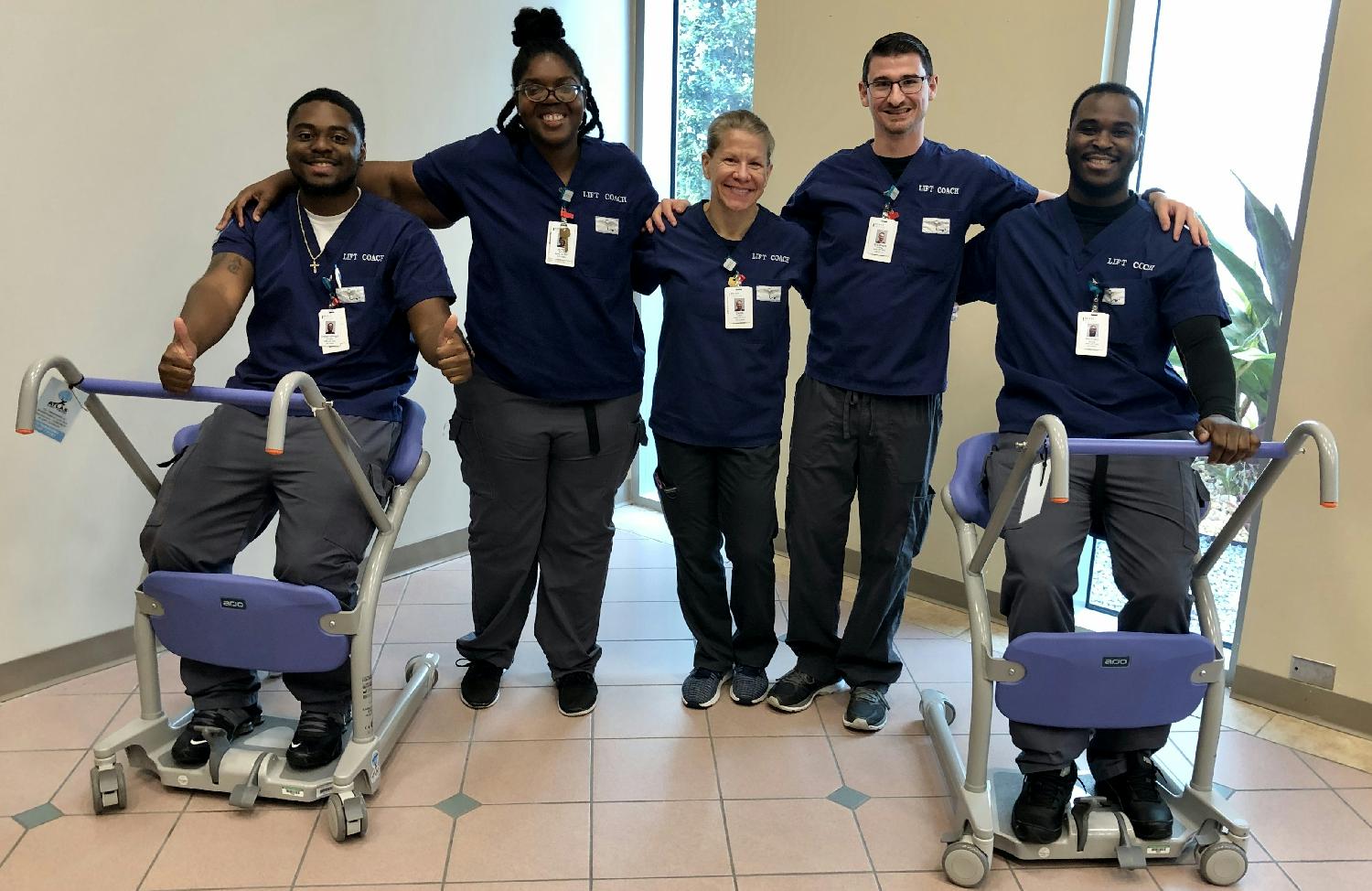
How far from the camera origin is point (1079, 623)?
3594mm

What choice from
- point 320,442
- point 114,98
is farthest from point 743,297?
point 114,98

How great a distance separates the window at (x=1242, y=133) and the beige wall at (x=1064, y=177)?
0.10 metres

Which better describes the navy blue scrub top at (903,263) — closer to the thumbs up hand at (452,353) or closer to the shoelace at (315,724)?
the thumbs up hand at (452,353)

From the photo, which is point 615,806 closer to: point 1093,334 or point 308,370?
point 308,370

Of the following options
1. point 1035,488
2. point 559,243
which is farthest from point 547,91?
point 1035,488

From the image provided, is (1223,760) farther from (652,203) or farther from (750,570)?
(652,203)

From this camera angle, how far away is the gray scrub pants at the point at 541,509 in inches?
111

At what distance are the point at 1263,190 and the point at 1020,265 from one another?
1163 mm

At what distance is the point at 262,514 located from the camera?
2.58 metres

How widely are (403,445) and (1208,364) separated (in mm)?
1915

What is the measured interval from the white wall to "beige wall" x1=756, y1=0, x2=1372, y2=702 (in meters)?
1.61

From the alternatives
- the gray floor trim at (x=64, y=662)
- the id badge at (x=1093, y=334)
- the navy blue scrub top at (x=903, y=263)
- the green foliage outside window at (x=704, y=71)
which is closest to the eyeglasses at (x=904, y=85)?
the navy blue scrub top at (x=903, y=263)

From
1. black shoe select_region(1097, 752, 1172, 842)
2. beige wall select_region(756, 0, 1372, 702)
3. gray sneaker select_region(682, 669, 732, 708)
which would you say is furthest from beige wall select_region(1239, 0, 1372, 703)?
gray sneaker select_region(682, 669, 732, 708)

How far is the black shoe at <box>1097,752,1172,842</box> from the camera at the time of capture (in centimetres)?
230
